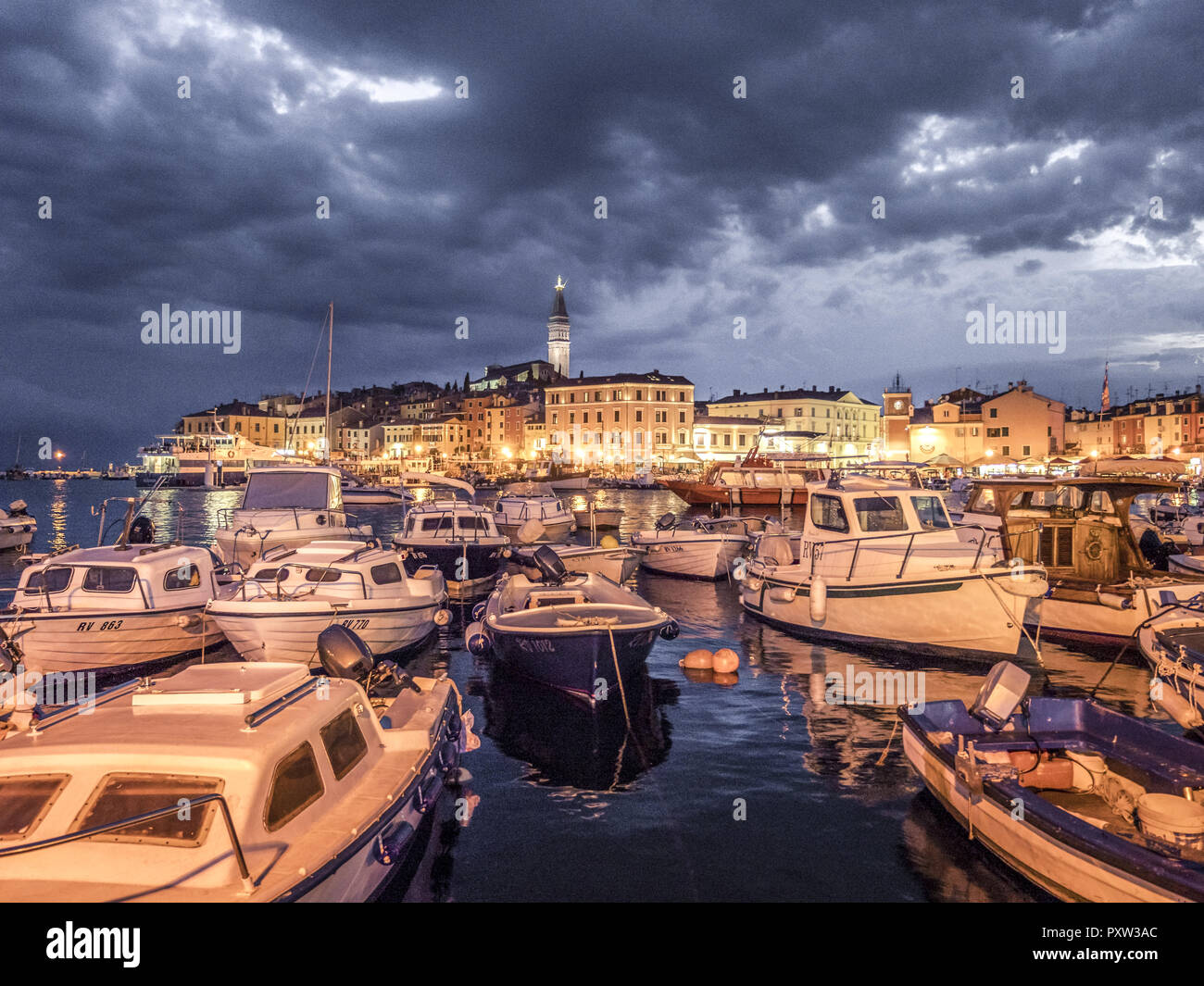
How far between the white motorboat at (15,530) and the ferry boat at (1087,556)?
42304mm

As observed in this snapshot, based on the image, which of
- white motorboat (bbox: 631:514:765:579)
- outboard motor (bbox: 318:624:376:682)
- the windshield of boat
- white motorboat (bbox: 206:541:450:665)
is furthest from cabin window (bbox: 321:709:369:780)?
white motorboat (bbox: 631:514:765:579)

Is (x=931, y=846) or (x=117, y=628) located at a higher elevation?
(x=117, y=628)

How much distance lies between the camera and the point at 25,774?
5.11 m

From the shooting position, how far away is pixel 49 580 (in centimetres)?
1411

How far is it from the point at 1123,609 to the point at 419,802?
1452 cm

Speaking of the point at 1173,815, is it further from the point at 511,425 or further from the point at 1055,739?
the point at 511,425

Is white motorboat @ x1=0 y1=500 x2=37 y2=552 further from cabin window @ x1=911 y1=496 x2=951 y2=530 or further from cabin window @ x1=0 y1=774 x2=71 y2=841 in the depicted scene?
cabin window @ x1=911 y1=496 x2=951 y2=530

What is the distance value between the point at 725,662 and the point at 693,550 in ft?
41.1

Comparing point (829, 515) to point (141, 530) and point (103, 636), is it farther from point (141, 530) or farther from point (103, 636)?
point (141, 530)

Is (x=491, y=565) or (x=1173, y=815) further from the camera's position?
(x=491, y=565)

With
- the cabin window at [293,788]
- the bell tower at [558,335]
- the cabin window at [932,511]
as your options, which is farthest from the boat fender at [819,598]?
the bell tower at [558,335]

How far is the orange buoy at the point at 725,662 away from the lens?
14.9m

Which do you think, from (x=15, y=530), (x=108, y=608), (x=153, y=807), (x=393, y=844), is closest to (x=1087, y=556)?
(x=393, y=844)
